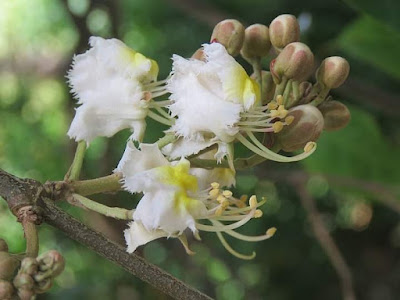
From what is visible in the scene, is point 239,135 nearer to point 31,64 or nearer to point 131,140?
point 131,140

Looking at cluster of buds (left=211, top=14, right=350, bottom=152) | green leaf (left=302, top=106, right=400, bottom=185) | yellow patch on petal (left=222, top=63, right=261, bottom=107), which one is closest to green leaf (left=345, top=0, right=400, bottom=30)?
cluster of buds (left=211, top=14, right=350, bottom=152)

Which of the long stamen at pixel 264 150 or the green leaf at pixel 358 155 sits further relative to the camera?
the green leaf at pixel 358 155

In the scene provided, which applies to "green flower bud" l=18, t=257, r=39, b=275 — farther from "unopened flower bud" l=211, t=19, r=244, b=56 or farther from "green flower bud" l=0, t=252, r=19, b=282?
"unopened flower bud" l=211, t=19, r=244, b=56

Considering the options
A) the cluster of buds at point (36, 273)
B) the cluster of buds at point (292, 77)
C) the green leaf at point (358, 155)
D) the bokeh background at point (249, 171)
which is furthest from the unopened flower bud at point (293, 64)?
the green leaf at point (358, 155)

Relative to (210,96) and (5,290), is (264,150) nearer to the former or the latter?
(210,96)

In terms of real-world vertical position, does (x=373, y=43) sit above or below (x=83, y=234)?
below

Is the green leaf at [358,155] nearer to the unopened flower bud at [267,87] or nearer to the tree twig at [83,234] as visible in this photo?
the unopened flower bud at [267,87]

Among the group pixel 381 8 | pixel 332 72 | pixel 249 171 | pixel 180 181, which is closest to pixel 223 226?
pixel 180 181
